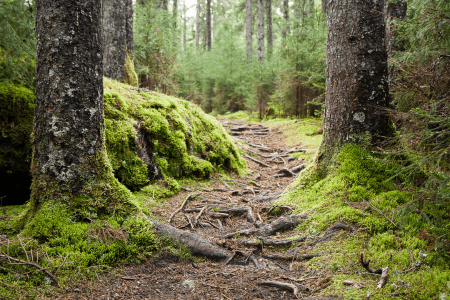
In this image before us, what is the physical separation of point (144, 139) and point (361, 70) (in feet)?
13.4

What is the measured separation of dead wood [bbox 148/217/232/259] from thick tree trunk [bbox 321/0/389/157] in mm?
2551

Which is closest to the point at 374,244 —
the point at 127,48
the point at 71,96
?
the point at 71,96

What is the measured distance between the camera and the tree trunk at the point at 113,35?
8.44m

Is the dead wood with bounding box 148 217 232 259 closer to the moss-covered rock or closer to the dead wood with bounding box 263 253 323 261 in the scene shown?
the dead wood with bounding box 263 253 323 261

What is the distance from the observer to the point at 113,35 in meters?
8.45

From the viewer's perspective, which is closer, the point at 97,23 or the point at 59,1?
the point at 59,1

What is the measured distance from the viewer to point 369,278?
2.57 metres

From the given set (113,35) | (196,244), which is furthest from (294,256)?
(113,35)

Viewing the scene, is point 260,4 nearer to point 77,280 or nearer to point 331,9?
point 331,9

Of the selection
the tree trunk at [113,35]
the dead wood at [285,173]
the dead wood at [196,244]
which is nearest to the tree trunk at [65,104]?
the dead wood at [196,244]

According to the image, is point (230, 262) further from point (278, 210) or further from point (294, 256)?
point (278, 210)

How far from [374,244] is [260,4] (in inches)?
871

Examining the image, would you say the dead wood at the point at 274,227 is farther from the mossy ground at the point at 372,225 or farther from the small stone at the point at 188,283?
the small stone at the point at 188,283

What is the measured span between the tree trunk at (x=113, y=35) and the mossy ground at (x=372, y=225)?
677 centimetres
